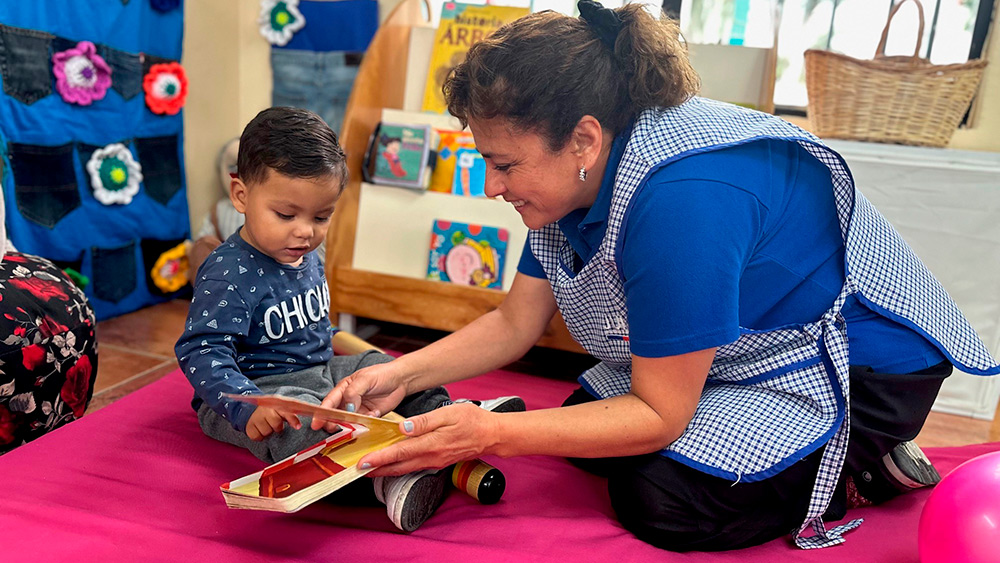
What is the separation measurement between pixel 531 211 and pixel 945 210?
1676 millimetres

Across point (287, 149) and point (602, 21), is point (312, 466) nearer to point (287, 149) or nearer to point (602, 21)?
point (287, 149)

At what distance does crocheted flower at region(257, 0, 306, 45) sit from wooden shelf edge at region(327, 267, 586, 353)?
124 cm

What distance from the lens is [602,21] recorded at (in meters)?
1.10

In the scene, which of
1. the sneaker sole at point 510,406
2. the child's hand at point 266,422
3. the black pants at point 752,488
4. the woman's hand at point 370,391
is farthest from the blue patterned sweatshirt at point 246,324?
the black pants at point 752,488

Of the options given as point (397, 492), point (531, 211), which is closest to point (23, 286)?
point (397, 492)

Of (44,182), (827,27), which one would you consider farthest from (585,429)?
(827,27)

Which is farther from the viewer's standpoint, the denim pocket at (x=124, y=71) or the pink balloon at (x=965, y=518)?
the denim pocket at (x=124, y=71)

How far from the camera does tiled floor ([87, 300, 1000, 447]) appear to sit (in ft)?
7.12

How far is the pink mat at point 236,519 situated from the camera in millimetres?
1086

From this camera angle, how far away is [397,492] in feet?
3.74

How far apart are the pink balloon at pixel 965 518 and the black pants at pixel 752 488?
15 centimetres

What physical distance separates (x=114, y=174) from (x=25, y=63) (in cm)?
49

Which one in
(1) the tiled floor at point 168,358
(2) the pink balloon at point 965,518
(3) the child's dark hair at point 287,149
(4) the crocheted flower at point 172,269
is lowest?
(1) the tiled floor at point 168,358

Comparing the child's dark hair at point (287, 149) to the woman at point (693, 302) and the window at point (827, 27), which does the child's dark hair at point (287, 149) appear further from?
the window at point (827, 27)
